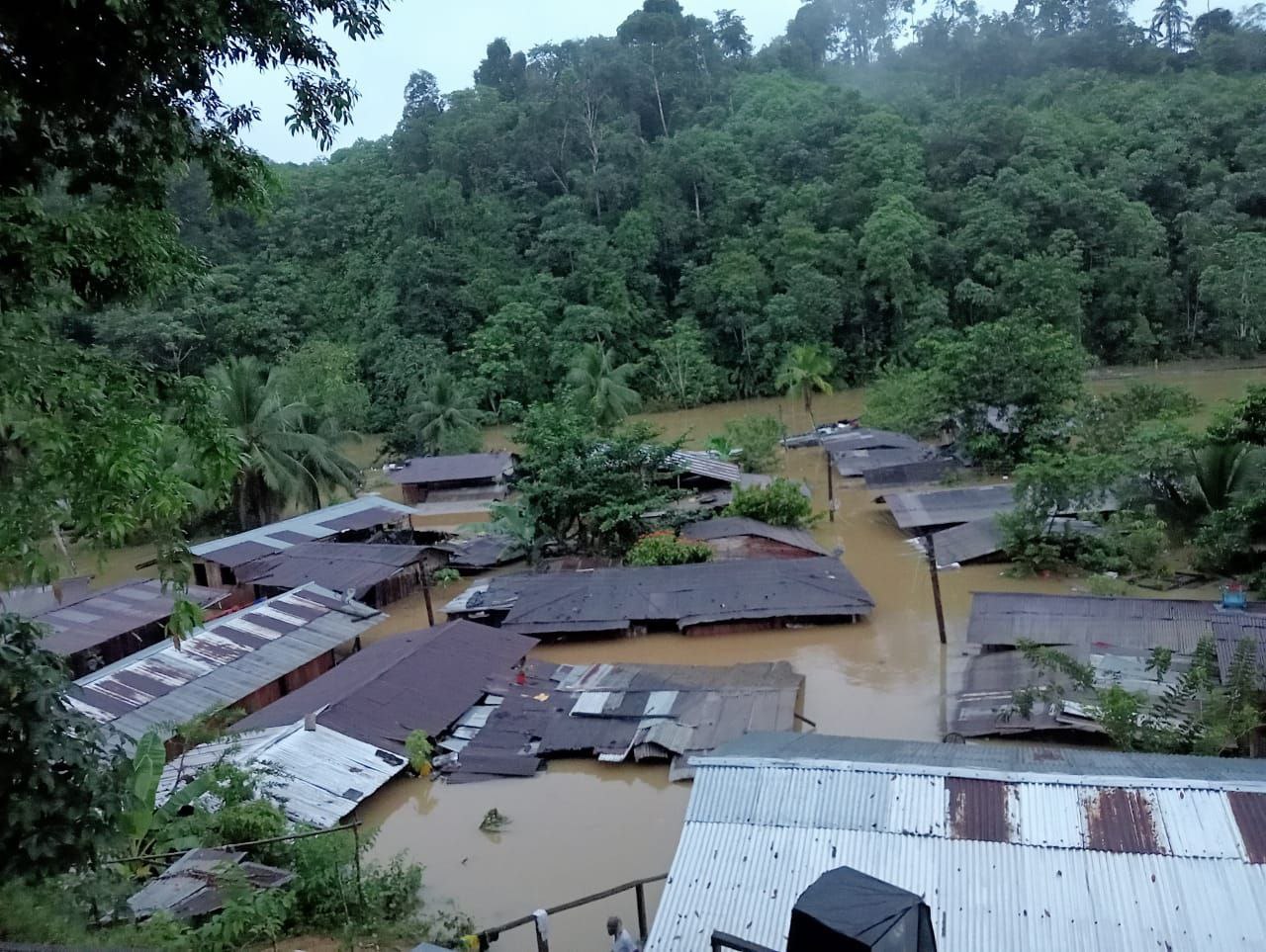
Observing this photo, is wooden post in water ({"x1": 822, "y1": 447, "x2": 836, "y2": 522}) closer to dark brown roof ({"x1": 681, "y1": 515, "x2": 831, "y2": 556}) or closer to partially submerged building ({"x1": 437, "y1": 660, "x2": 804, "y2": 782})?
dark brown roof ({"x1": 681, "y1": 515, "x2": 831, "y2": 556})

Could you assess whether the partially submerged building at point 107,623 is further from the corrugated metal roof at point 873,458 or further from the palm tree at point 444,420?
the corrugated metal roof at point 873,458

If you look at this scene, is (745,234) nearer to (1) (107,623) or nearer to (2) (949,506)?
(2) (949,506)

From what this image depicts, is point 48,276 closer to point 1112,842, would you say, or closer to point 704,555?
point 1112,842

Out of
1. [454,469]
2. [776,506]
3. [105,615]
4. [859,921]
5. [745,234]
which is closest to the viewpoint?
[859,921]

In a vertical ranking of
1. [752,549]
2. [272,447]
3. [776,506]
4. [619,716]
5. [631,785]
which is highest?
[272,447]

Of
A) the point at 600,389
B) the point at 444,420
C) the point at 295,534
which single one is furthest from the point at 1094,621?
the point at 444,420

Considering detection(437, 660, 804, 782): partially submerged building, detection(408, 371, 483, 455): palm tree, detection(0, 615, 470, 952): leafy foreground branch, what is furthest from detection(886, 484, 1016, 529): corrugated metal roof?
detection(408, 371, 483, 455): palm tree
